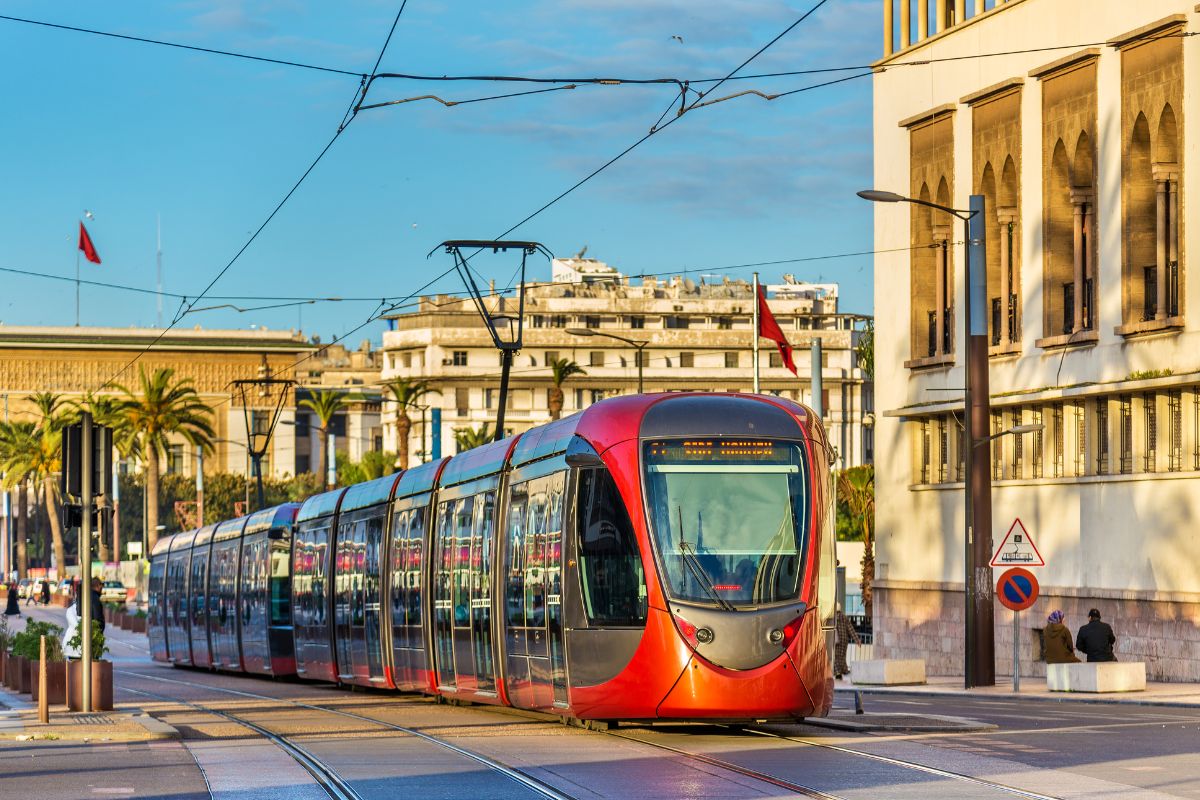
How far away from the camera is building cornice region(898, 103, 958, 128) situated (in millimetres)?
44188

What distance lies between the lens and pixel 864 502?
79.1 meters

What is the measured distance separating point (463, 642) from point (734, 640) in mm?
5939

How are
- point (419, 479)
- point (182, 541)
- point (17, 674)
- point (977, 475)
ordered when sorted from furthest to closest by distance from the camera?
point (182, 541) < point (977, 475) < point (17, 674) < point (419, 479)

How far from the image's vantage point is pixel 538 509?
2012 centimetres

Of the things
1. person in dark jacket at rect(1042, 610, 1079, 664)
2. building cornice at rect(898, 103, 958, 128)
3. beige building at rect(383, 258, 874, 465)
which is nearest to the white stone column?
person in dark jacket at rect(1042, 610, 1079, 664)

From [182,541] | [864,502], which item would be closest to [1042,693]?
[182,541]

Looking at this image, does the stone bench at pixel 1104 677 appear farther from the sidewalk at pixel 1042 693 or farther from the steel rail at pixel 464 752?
the steel rail at pixel 464 752

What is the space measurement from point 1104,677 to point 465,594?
11406 millimetres

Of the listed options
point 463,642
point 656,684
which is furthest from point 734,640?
point 463,642

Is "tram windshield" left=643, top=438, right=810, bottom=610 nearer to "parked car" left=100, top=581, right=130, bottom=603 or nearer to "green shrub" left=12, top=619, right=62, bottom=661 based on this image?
"green shrub" left=12, top=619, right=62, bottom=661

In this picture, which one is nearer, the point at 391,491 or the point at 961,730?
the point at 961,730

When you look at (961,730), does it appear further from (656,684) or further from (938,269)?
(938,269)

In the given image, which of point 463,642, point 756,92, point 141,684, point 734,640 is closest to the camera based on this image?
point 734,640

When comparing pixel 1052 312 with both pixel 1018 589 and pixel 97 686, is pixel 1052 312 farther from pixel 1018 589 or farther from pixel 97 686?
pixel 97 686
